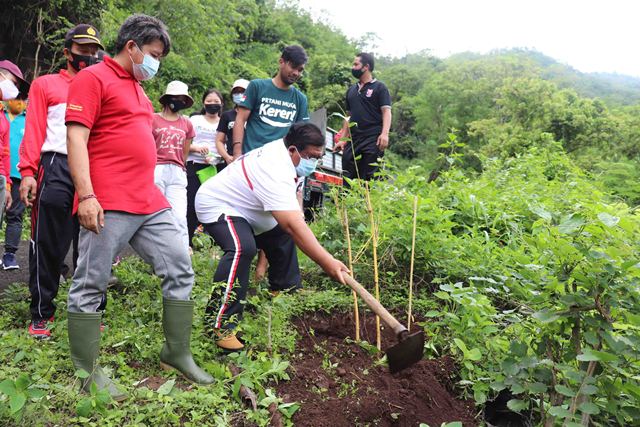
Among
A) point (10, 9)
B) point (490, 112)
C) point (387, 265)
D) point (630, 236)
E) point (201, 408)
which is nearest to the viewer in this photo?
point (630, 236)

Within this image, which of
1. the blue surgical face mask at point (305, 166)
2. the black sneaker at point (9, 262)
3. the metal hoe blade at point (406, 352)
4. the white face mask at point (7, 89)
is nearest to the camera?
the metal hoe blade at point (406, 352)

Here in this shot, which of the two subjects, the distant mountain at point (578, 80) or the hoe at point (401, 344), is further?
the distant mountain at point (578, 80)

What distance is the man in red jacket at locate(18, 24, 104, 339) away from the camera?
3.15m

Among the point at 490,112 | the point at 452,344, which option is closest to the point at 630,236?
the point at 452,344

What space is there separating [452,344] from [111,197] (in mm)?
2163

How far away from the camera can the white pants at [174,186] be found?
4434mm

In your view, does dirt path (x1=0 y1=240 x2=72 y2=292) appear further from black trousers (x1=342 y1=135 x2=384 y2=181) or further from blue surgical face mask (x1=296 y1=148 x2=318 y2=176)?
black trousers (x1=342 y1=135 x2=384 y2=181)

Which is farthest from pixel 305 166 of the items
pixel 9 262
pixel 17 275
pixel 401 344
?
pixel 9 262

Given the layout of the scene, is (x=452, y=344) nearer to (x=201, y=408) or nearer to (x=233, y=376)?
(x=233, y=376)

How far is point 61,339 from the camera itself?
3.04m

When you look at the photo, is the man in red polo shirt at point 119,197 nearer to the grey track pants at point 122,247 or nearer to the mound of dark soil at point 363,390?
the grey track pants at point 122,247

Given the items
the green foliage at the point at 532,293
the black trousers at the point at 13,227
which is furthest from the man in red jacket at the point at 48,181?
the green foliage at the point at 532,293

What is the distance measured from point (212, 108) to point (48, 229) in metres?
2.98

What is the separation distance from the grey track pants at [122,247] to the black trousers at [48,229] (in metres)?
0.73
